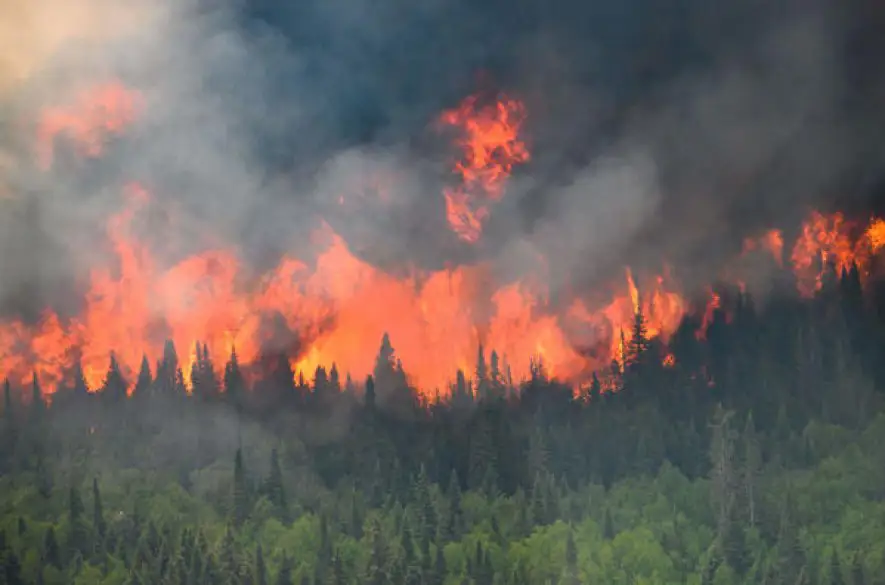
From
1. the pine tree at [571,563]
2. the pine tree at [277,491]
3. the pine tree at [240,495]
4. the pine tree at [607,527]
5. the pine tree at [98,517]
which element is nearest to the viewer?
the pine tree at [571,563]

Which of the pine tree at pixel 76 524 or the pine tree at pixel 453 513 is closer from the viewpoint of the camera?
the pine tree at pixel 76 524

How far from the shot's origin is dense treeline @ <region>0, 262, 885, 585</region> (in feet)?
199

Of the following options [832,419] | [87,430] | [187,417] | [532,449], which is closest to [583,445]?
[532,449]

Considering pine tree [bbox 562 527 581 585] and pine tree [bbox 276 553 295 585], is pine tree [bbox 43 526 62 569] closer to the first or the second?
pine tree [bbox 276 553 295 585]

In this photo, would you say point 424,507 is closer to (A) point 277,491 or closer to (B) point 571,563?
(A) point 277,491

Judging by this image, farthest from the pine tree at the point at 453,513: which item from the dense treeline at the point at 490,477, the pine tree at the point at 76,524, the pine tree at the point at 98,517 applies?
the pine tree at the point at 76,524

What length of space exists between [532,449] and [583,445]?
3042mm

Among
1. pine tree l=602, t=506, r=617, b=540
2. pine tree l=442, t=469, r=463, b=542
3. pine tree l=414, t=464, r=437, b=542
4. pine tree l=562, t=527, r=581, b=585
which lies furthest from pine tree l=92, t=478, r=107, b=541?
pine tree l=602, t=506, r=617, b=540

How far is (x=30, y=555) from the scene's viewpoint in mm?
62469

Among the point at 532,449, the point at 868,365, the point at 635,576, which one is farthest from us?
the point at 868,365

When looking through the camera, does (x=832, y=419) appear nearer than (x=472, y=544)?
No

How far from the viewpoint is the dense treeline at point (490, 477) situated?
60.7m

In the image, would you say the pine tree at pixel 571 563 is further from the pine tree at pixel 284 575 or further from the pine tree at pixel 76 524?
the pine tree at pixel 76 524

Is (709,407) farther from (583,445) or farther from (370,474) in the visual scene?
(370,474)
